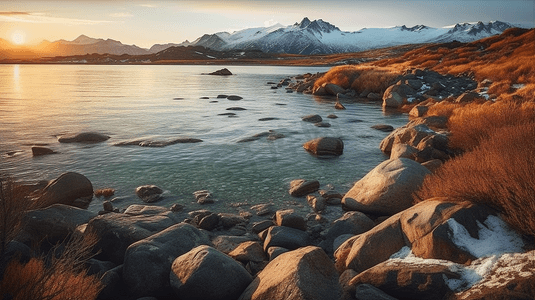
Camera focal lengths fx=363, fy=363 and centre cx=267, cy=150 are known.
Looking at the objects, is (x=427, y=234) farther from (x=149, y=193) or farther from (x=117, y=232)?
(x=149, y=193)

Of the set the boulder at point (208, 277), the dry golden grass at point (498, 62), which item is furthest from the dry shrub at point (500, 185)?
the dry golden grass at point (498, 62)

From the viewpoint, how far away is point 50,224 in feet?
24.7

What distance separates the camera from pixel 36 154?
14.9m

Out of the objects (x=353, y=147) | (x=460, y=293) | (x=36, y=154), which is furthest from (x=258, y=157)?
(x=460, y=293)

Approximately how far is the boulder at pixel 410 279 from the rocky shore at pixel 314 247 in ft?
0.04

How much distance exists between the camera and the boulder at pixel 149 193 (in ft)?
34.0

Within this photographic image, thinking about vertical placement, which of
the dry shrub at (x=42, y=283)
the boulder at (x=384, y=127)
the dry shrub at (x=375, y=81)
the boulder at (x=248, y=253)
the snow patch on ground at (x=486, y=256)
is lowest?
the boulder at (x=248, y=253)

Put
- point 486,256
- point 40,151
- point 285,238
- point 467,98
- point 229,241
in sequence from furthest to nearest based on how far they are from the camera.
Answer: point 467,98
point 40,151
point 229,241
point 285,238
point 486,256

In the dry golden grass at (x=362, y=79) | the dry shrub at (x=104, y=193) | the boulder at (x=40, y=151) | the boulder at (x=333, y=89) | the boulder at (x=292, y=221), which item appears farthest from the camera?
the boulder at (x=333, y=89)

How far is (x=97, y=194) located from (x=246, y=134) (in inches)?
382

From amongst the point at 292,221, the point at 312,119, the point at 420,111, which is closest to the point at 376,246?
the point at 292,221

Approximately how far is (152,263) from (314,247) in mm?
2638

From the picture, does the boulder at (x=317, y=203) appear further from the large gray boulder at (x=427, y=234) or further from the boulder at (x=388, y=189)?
the large gray boulder at (x=427, y=234)

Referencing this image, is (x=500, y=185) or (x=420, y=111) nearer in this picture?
(x=500, y=185)
